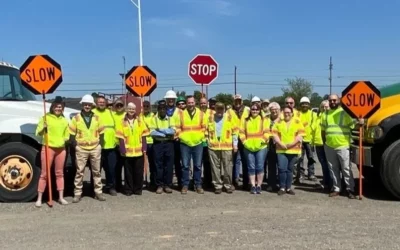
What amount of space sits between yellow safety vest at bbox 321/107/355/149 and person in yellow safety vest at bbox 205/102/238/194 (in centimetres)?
176

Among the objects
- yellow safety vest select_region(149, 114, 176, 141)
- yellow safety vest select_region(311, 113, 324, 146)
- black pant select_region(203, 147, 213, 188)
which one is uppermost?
yellow safety vest select_region(149, 114, 176, 141)

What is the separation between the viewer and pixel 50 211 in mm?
8031

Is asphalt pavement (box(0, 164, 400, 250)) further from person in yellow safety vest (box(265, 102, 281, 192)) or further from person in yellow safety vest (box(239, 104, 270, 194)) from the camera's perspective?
person in yellow safety vest (box(265, 102, 281, 192))

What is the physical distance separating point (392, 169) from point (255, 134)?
8.21ft

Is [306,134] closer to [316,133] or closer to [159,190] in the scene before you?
[316,133]

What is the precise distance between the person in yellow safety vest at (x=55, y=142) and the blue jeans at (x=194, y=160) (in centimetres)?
226

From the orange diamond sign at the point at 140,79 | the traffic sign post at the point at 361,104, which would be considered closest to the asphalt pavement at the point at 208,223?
the traffic sign post at the point at 361,104

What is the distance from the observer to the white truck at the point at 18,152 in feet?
28.3

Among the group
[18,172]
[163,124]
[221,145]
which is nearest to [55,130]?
[18,172]

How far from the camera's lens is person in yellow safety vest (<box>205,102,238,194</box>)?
9.56 m

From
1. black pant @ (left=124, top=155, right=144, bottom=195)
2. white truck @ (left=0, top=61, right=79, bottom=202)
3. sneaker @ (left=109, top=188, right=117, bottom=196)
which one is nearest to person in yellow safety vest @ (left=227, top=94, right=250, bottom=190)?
black pant @ (left=124, top=155, right=144, bottom=195)

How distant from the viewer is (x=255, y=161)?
9.63 m

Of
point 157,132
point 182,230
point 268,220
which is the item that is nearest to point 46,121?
point 157,132

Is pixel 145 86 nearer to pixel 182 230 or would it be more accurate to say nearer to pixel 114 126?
pixel 114 126
